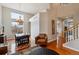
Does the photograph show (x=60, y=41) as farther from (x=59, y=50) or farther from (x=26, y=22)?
(x=26, y=22)

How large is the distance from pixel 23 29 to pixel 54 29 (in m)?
0.45

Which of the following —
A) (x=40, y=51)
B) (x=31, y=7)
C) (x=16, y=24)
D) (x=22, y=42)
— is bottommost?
(x=40, y=51)

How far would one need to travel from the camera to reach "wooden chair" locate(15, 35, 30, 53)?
5.90 feet

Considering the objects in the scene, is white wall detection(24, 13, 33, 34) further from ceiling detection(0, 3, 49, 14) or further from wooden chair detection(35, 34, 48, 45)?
wooden chair detection(35, 34, 48, 45)

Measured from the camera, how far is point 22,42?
1.83 meters

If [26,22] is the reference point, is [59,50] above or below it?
below

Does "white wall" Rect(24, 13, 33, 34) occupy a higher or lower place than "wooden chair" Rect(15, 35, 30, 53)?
higher

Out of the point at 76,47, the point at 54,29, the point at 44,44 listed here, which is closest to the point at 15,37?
the point at 44,44

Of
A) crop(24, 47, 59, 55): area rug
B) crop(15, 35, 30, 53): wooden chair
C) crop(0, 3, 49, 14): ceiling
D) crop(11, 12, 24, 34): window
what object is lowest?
crop(24, 47, 59, 55): area rug

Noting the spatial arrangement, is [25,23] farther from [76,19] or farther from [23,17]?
[76,19]

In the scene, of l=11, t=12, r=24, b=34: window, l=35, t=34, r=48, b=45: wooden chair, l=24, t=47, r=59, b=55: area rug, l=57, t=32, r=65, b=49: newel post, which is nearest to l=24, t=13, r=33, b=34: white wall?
l=11, t=12, r=24, b=34: window

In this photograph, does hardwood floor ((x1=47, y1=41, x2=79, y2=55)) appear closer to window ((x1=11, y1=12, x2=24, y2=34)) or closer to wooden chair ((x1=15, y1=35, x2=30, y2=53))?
wooden chair ((x1=15, y1=35, x2=30, y2=53))

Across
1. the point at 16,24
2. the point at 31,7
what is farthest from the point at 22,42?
the point at 31,7

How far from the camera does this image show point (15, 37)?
1.79 m
